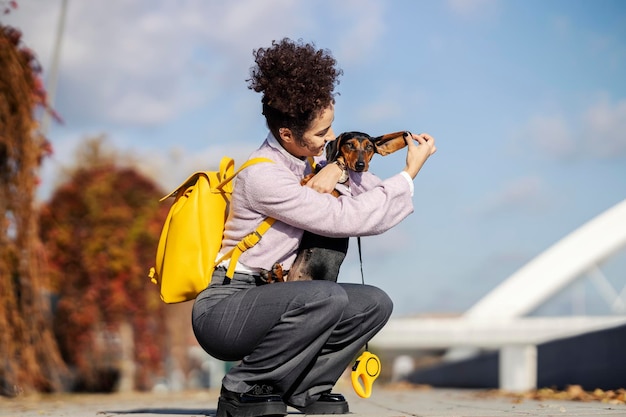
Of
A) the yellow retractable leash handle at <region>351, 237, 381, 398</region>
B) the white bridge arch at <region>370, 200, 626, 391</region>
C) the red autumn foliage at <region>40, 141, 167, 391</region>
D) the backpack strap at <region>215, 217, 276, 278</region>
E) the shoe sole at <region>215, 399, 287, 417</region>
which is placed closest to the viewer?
the shoe sole at <region>215, 399, 287, 417</region>

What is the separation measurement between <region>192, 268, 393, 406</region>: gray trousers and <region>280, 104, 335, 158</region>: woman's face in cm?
54

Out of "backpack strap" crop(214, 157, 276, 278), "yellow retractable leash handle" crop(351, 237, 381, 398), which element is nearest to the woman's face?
"backpack strap" crop(214, 157, 276, 278)

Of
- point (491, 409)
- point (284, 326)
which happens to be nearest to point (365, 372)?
point (284, 326)

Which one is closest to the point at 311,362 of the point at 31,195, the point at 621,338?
the point at 621,338

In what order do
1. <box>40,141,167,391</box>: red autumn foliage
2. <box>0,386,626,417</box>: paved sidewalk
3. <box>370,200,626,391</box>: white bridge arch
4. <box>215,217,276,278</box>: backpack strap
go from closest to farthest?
1. <box>215,217,276,278</box>: backpack strap
2. <box>0,386,626,417</box>: paved sidewalk
3. <box>40,141,167,391</box>: red autumn foliage
4. <box>370,200,626,391</box>: white bridge arch

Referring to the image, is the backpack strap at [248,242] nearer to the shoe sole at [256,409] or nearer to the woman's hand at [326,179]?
the woman's hand at [326,179]

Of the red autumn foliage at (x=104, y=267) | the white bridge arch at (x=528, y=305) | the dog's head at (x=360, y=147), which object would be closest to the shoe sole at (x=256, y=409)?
the dog's head at (x=360, y=147)

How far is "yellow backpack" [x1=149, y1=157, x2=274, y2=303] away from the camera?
3.85 meters

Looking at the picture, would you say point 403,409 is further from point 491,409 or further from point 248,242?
point 248,242

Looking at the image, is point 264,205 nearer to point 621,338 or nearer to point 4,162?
point 621,338

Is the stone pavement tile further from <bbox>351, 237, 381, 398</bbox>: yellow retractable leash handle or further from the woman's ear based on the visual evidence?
the woman's ear

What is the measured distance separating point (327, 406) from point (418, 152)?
1096 millimetres

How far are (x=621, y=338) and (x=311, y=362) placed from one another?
4.05m

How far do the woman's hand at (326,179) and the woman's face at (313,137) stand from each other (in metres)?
0.09
